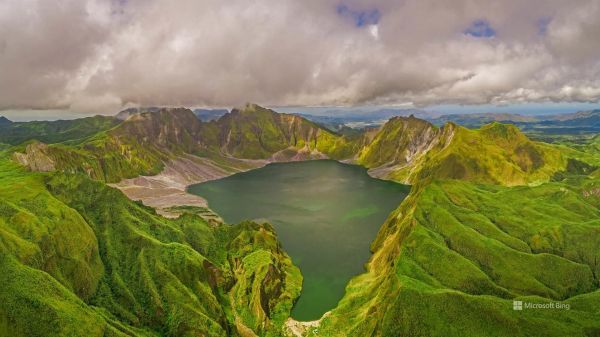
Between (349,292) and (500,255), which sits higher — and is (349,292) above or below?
below

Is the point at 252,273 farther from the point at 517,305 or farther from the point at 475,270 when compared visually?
the point at 517,305

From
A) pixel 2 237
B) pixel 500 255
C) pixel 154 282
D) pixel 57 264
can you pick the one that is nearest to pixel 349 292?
pixel 500 255

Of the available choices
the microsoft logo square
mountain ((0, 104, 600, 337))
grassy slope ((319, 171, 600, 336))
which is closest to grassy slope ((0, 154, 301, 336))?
mountain ((0, 104, 600, 337))

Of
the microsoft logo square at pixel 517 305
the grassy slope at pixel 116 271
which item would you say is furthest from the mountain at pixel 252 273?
the microsoft logo square at pixel 517 305

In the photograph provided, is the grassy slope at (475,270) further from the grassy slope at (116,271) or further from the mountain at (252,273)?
the grassy slope at (116,271)

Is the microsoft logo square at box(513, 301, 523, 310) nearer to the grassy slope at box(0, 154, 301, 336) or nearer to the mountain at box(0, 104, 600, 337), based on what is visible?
the mountain at box(0, 104, 600, 337)

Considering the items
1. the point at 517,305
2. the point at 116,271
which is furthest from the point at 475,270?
the point at 116,271

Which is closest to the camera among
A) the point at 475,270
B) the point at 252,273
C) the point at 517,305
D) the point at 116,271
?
the point at 517,305

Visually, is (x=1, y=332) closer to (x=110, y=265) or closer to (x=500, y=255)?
(x=110, y=265)

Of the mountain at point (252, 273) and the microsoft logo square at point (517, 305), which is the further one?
the microsoft logo square at point (517, 305)
